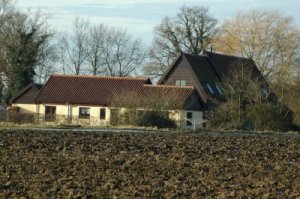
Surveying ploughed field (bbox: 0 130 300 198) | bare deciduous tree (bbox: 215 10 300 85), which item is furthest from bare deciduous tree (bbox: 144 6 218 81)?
ploughed field (bbox: 0 130 300 198)

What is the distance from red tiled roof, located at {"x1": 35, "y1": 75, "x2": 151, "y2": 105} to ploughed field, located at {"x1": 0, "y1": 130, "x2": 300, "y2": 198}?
32.1 metres

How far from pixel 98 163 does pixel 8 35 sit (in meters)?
51.6

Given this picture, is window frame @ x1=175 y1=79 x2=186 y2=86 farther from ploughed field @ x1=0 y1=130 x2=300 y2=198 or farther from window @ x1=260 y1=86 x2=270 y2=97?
ploughed field @ x1=0 y1=130 x2=300 y2=198

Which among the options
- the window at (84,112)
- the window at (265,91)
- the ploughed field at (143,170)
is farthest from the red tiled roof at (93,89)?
the ploughed field at (143,170)

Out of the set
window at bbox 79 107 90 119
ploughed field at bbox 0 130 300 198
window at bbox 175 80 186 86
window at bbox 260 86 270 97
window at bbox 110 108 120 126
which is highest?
window at bbox 175 80 186 86

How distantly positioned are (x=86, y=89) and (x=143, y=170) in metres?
44.7

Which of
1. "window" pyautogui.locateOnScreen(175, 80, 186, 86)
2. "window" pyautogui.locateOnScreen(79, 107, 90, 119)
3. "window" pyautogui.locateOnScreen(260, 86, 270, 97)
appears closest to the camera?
"window" pyautogui.locateOnScreen(260, 86, 270, 97)

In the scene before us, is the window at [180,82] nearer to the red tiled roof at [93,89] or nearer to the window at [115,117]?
the red tiled roof at [93,89]

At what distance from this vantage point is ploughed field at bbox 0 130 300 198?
1418 centimetres

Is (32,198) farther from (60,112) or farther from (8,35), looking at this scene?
(8,35)

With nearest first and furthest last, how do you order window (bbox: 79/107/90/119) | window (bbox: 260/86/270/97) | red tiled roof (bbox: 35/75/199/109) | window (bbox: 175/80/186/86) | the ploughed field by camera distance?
1. the ploughed field
2. window (bbox: 260/86/270/97)
3. red tiled roof (bbox: 35/75/199/109)
4. window (bbox: 79/107/90/119)
5. window (bbox: 175/80/186/86)

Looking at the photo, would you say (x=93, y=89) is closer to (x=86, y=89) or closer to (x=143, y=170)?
(x=86, y=89)

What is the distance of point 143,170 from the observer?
18156 mm

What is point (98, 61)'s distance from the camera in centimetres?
8750
